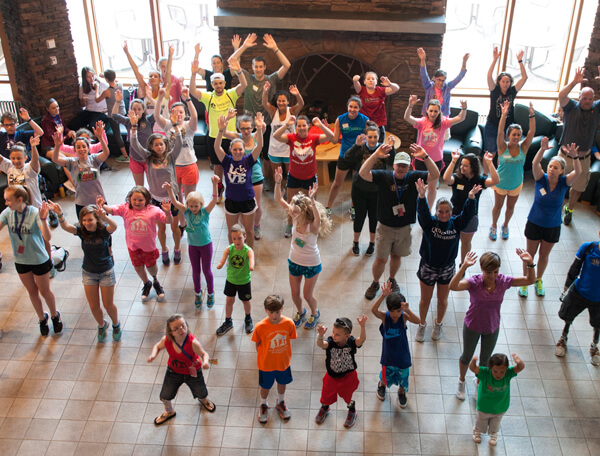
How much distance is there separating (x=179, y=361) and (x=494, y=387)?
2422 mm

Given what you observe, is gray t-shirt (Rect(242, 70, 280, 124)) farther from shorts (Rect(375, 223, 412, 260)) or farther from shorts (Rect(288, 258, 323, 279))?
shorts (Rect(288, 258, 323, 279))

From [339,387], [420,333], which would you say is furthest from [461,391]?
[339,387]

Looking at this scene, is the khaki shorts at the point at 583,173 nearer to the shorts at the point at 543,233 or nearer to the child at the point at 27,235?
the shorts at the point at 543,233

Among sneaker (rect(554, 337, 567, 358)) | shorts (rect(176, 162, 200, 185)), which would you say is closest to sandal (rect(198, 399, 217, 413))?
shorts (rect(176, 162, 200, 185))

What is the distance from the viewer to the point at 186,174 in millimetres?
7105

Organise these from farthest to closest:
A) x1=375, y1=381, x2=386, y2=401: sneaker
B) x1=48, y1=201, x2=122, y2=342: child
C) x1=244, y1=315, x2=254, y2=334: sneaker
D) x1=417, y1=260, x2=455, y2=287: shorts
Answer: x1=244, y1=315, x2=254, y2=334: sneaker
x1=417, y1=260, x2=455, y2=287: shorts
x1=48, y1=201, x2=122, y2=342: child
x1=375, y1=381, x2=386, y2=401: sneaker

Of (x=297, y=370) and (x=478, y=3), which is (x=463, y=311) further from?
(x=478, y=3)

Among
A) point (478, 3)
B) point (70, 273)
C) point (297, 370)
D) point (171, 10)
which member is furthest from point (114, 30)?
point (297, 370)

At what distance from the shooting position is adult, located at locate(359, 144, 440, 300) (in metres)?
5.76

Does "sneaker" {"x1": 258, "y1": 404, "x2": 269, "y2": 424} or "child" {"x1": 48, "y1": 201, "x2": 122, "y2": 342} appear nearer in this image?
"sneaker" {"x1": 258, "y1": 404, "x2": 269, "y2": 424}

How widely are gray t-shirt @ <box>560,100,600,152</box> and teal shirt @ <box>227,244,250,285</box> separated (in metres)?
4.58

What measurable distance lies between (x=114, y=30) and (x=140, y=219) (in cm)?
565

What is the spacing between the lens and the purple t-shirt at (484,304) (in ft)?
15.7

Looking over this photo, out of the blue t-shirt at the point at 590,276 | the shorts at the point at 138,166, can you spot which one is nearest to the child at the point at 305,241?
the shorts at the point at 138,166
